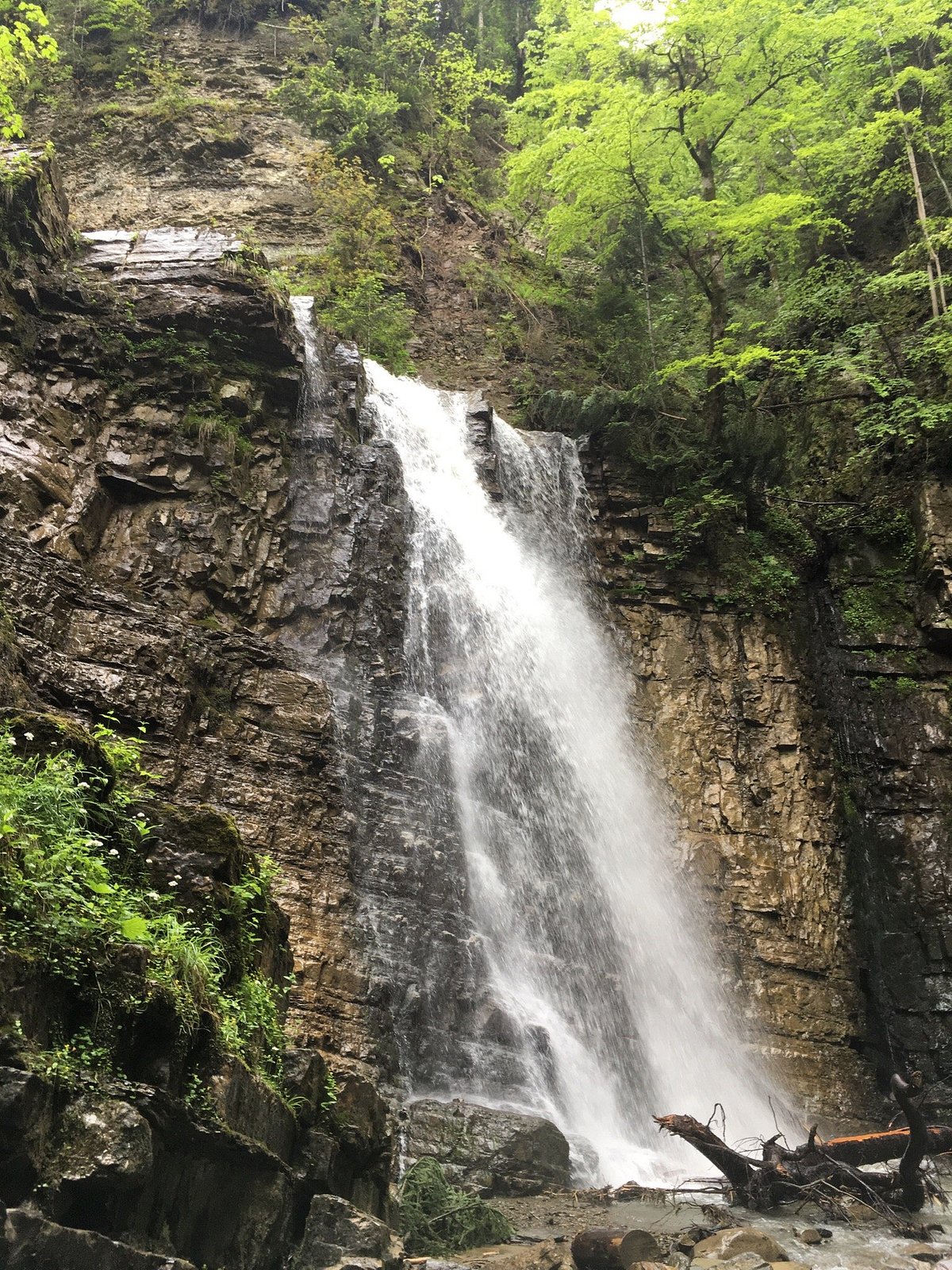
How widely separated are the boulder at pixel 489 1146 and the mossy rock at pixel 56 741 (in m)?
4.98

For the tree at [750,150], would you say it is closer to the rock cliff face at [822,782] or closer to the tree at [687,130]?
the tree at [687,130]

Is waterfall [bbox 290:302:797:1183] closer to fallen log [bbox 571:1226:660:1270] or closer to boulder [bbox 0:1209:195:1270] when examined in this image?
fallen log [bbox 571:1226:660:1270]

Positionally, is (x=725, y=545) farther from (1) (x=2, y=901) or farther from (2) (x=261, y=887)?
(1) (x=2, y=901)

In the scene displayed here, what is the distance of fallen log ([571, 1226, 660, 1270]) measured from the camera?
6176 mm

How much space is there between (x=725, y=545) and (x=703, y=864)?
556 centimetres

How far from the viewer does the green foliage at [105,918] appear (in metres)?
3.61

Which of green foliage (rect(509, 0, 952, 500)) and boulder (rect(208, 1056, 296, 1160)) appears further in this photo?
green foliage (rect(509, 0, 952, 500))

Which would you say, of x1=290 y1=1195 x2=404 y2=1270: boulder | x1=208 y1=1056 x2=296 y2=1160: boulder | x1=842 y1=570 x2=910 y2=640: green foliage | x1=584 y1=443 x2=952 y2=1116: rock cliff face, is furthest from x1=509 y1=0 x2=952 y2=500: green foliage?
x1=290 y1=1195 x2=404 y2=1270: boulder

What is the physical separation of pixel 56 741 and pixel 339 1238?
115 inches

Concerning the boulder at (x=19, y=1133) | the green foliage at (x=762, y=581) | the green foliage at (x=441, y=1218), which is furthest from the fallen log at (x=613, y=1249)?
the green foliage at (x=762, y=581)

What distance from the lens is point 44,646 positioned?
912 centimetres

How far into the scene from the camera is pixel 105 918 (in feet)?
12.9

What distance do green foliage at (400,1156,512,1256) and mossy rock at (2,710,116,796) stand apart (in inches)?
162

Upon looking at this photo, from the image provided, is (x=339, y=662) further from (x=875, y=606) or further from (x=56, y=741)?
(x=875, y=606)
